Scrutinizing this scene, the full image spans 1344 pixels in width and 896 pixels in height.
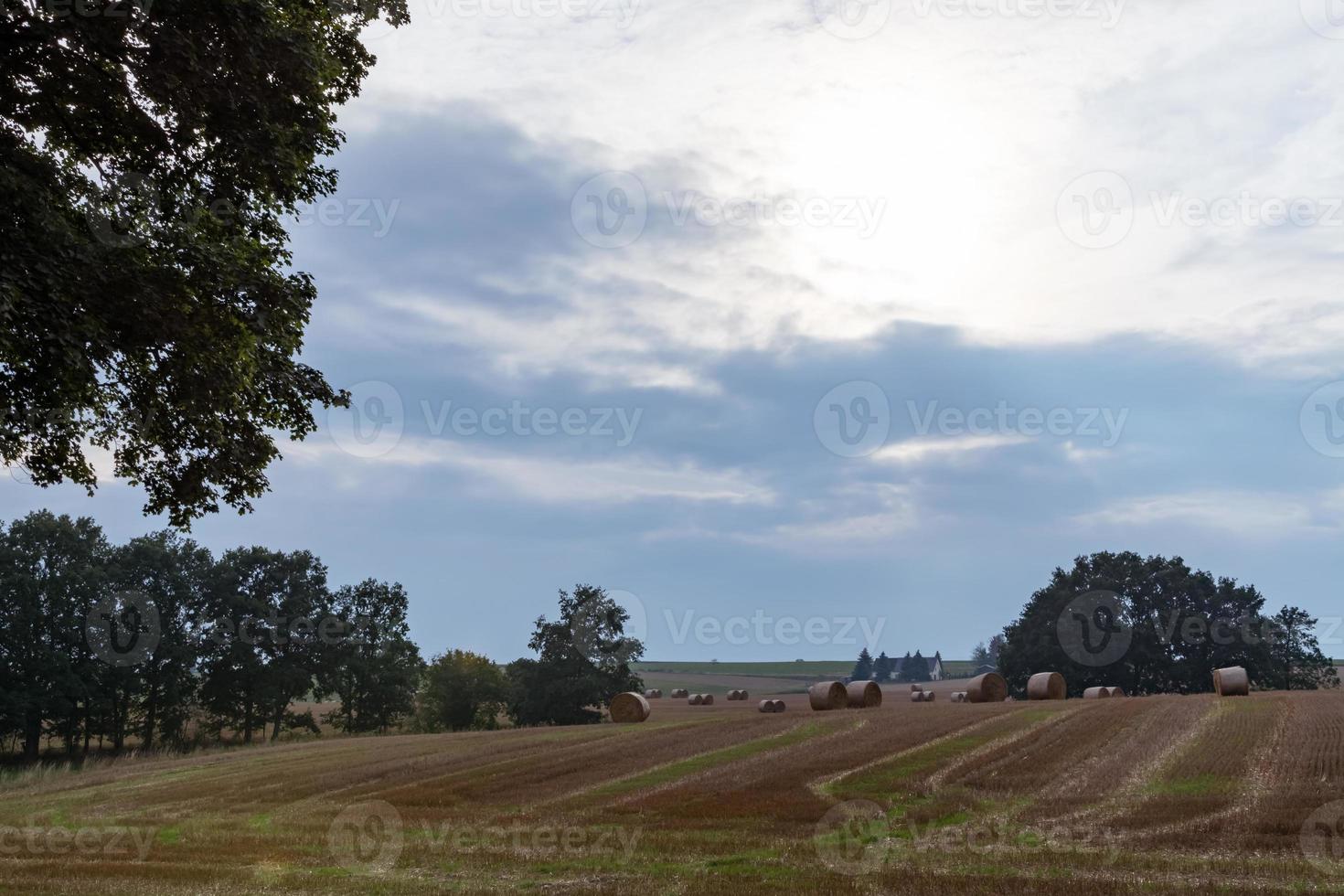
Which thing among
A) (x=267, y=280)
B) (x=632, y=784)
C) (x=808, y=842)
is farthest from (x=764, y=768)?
(x=267, y=280)

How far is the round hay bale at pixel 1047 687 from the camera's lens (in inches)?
2336

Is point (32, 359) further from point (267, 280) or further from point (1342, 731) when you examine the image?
point (1342, 731)

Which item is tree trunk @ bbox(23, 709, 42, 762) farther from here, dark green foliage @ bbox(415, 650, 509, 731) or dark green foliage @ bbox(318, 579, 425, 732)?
dark green foliage @ bbox(415, 650, 509, 731)

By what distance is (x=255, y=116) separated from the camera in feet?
51.1

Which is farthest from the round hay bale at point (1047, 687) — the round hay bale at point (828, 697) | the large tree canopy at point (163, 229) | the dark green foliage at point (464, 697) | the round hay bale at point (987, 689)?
the large tree canopy at point (163, 229)

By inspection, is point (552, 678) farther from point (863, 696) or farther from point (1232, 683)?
point (1232, 683)

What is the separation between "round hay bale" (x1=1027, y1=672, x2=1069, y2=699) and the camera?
59344mm

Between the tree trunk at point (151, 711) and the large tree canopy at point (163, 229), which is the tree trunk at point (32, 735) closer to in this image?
the tree trunk at point (151, 711)

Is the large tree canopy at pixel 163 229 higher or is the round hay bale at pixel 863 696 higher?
the large tree canopy at pixel 163 229

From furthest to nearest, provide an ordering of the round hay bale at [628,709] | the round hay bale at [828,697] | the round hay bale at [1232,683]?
the round hay bale at [628,709]
the round hay bale at [828,697]
the round hay bale at [1232,683]

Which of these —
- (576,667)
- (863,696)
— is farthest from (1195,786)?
(576,667)

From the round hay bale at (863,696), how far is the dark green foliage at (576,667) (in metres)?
29.8

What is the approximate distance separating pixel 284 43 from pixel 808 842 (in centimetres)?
A: 1695

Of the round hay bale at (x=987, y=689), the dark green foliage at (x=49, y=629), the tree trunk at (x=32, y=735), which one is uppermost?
the dark green foliage at (x=49, y=629)
